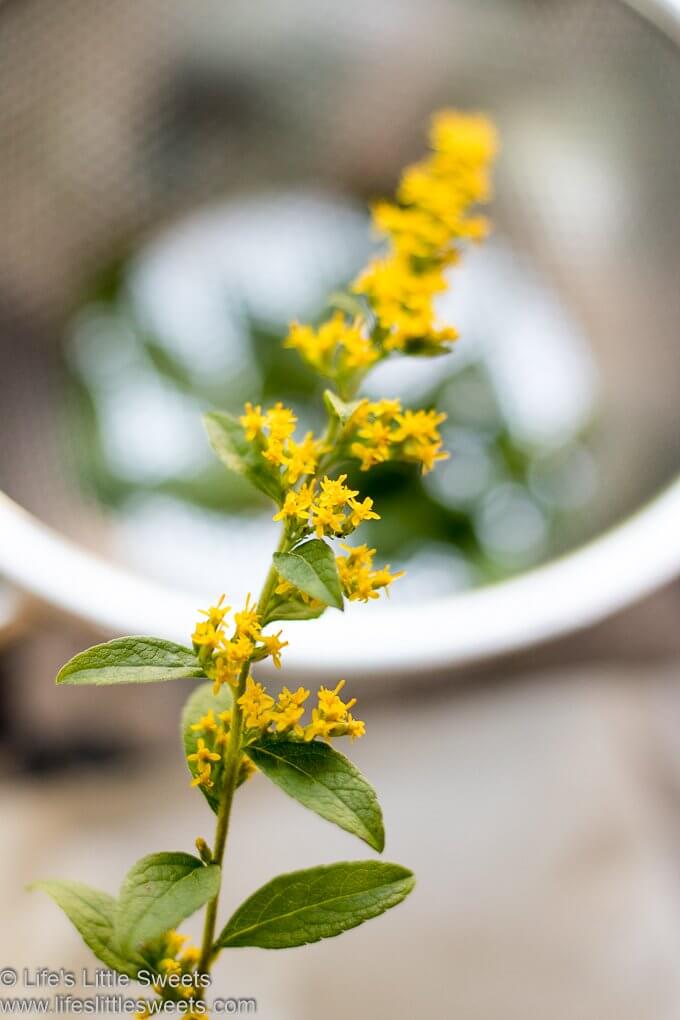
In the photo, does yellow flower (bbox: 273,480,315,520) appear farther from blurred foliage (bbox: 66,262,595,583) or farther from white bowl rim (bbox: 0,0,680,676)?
blurred foliage (bbox: 66,262,595,583)

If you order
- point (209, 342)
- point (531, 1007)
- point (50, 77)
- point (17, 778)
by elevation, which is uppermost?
point (50, 77)

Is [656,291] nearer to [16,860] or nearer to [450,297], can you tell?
[450,297]

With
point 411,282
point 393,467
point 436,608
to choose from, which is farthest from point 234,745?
point 393,467

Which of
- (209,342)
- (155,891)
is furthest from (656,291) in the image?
(155,891)

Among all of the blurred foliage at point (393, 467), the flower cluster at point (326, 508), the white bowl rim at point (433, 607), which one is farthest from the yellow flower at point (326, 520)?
the blurred foliage at point (393, 467)

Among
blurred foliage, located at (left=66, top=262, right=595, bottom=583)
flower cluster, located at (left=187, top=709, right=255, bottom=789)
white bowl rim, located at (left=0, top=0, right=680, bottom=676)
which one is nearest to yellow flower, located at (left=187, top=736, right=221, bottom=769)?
flower cluster, located at (left=187, top=709, right=255, bottom=789)

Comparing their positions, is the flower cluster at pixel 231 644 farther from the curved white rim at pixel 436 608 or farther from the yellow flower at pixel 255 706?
the curved white rim at pixel 436 608
